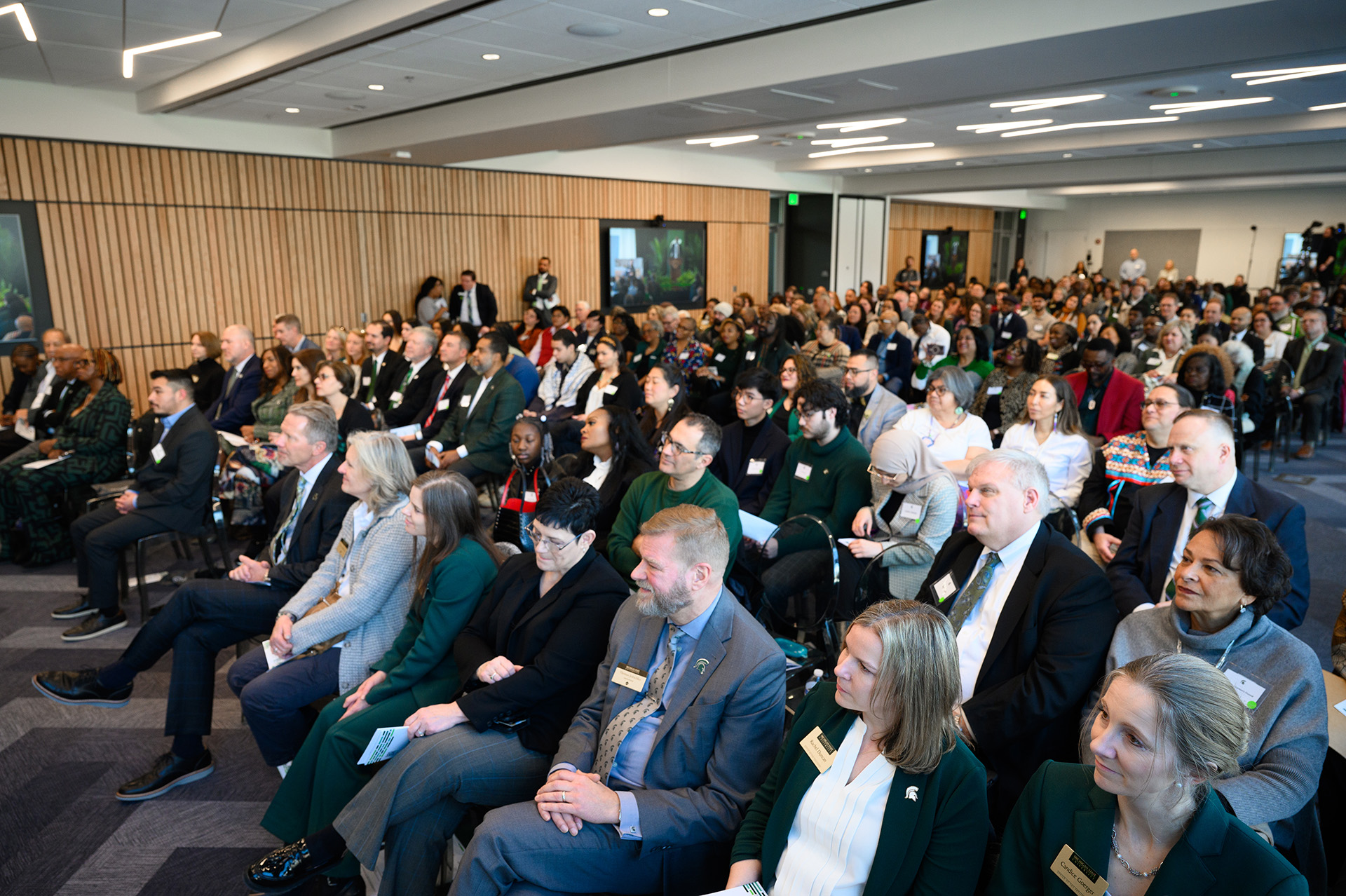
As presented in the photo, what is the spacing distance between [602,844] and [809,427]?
7.18ft

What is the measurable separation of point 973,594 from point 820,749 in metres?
0.81

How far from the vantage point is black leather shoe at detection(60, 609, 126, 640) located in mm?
4234

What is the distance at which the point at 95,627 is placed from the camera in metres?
4.29

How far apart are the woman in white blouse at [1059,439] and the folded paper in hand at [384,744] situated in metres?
3.25

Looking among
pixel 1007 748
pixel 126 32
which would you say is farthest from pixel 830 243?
pixel 1007 748

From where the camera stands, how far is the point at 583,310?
1047 centimetres

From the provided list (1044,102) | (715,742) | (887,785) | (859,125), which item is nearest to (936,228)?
(859,125)

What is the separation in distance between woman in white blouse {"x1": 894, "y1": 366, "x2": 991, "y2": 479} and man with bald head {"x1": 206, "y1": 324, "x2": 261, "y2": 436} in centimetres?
489

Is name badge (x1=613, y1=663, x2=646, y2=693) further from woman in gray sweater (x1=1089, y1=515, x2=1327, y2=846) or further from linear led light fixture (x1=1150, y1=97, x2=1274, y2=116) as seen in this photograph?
linear led light fixture (x1=1150, y1=97, x2=1274, y2=116)

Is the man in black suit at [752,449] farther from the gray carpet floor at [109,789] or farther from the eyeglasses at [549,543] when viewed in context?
the gray carpet floor at [109,789]

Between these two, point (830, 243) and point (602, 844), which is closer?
point (602, 844)

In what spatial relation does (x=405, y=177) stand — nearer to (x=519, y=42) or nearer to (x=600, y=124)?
(x=600, y=124)

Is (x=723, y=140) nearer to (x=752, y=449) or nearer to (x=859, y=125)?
(x=859, y=125)

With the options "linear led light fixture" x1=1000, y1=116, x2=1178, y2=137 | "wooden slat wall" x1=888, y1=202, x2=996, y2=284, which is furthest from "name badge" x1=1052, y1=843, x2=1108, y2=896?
"wooden slat wall" x1=888, y1=202, x2=996, y2=284
